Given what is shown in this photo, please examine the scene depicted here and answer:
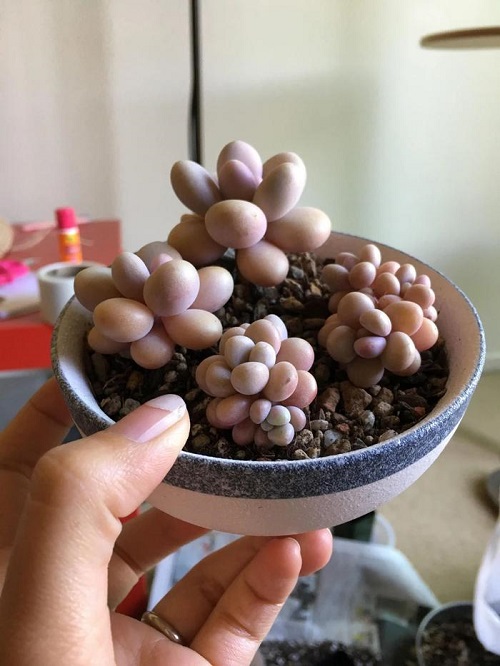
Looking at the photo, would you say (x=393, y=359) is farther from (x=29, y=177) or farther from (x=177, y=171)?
(x=29, y=177)

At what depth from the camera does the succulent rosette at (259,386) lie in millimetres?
298

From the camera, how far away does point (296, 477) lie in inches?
11.1

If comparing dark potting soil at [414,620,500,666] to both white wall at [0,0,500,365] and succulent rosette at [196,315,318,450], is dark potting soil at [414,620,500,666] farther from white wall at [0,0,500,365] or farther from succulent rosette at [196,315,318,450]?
white wall at [0,0,500,365]

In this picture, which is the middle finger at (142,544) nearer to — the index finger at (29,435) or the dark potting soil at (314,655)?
the index finger at (29,435)

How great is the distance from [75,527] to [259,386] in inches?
4.4

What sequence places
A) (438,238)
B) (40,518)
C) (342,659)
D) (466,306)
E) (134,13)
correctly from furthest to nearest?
(438,238) → (134,13) → (342,659) → (466,306) → (40,518)

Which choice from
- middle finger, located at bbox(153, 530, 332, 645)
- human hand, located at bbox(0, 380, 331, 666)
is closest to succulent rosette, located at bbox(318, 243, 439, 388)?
human hand, located at bbox(0, 380, 331, 666)

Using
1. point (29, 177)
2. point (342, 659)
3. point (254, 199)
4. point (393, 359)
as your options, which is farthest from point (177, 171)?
point (29, 177)

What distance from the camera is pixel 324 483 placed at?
29 centimetres

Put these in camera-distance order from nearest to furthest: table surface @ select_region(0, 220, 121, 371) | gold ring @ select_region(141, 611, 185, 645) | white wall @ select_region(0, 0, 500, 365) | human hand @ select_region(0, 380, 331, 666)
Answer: human hand @ select_region(0, 380, 331, 666) → gold ring @ select_region(141, 611, 185, 645) → table surface @ select_region(0, 220, 121, 371) → white wall @ select_region(0, 0, 500, 365)

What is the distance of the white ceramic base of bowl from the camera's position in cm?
30

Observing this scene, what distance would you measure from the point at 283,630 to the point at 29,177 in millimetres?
890

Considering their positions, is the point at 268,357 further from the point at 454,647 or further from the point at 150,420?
the point at 454,647

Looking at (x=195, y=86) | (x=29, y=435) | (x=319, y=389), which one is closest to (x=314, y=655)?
(x=29, y=435)
